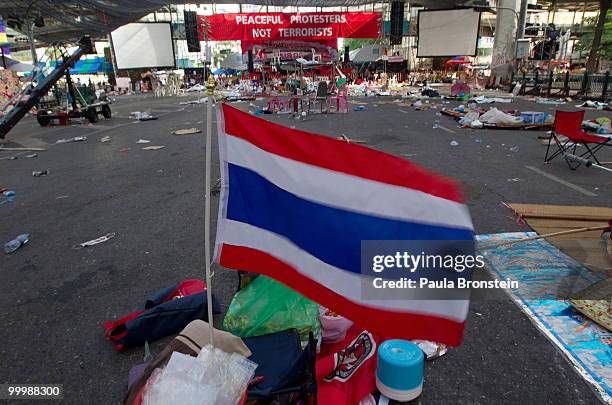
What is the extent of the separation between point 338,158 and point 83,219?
4942mm

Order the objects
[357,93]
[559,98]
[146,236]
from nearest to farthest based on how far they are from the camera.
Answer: [146,236]
[559,98]
[357,93]

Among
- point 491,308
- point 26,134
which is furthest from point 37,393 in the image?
point 26,134

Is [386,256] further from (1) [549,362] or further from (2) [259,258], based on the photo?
(1) [549,362]

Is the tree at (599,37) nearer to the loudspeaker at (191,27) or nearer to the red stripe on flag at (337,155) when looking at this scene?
the loudspeaker at (191,27)

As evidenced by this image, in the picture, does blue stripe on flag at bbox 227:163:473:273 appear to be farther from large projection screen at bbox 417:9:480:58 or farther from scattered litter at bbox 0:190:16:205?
large projection screen at bbox 417:9:480:58

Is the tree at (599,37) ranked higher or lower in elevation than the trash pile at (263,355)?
higher

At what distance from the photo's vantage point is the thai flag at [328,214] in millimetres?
1699

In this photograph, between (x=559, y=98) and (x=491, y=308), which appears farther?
(x=559, y=98)

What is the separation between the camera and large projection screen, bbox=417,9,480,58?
3228cm

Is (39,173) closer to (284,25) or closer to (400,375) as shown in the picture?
(400,375)

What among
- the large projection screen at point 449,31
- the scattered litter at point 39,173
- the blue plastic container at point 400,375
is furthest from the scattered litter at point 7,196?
the large projection screen at point 449,31

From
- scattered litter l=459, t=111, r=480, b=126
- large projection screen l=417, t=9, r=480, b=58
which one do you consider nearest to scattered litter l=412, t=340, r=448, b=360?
scattered litter l=459, t=111, r=480, b=126

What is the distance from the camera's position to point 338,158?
1.80 metres

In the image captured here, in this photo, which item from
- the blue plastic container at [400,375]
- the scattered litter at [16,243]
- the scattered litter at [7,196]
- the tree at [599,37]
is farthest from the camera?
the tree at [599,37]
